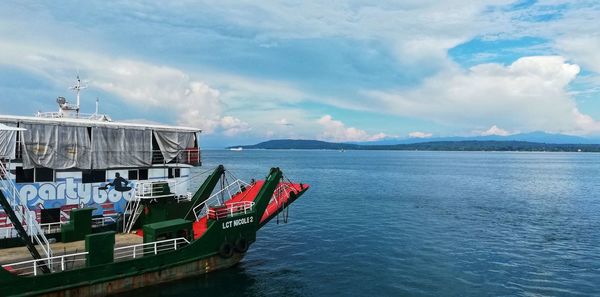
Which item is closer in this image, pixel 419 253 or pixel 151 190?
pixel 151 190

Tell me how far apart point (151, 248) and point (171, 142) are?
9.61 metres

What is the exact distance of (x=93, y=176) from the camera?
25.0 meters

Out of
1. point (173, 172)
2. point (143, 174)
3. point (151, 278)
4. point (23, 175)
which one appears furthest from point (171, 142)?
point (151, 278)

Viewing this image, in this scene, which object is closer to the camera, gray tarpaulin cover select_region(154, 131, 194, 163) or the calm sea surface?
the calm sea surface

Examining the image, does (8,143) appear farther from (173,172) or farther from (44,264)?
(173,172)

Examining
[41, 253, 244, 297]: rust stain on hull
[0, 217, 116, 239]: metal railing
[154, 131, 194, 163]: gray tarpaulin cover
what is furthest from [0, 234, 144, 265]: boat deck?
[154, 131, 194, 163]: gray tarpaulin cover

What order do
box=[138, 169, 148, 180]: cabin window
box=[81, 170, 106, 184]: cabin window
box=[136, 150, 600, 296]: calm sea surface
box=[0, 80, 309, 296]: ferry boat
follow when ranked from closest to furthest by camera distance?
box=[0, 80, 309, 296]: ferry boat, box=[136, 150, 600, 296]: calm sea surface, box=[81, 170, 106, 184]: cabin window, box=[138, 169, 148, 180]: cabin window

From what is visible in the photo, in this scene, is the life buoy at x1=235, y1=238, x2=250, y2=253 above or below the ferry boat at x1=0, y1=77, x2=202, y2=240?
below

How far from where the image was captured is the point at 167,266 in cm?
2044

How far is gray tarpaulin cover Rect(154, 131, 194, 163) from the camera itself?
27.4 m

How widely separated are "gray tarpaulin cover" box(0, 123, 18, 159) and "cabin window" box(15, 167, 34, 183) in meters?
1.09

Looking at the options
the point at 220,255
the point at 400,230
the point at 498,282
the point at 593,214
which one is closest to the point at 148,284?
the point at 220,255

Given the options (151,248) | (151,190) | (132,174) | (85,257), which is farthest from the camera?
(132,174)

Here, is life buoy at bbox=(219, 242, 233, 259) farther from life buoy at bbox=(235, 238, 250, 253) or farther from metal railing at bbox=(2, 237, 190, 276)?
metal railing at bbox=(2, 237, 190, 276)
